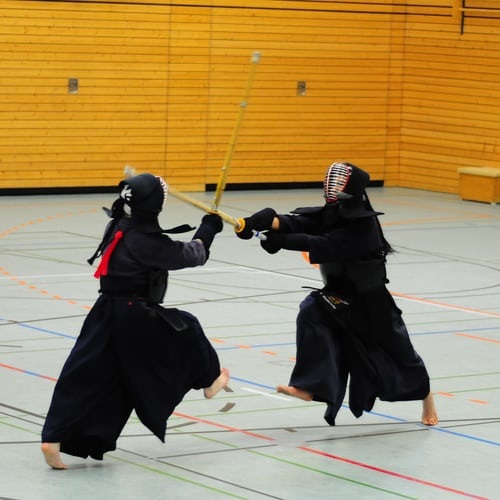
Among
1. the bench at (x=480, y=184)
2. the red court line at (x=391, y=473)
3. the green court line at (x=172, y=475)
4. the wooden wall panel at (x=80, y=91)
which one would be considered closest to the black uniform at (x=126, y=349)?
the green court line at (x=172, y=475)

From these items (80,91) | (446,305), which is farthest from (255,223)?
(80,91)

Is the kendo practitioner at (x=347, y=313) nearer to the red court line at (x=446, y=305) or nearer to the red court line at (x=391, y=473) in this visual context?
the red court line at (x=391, y=473)

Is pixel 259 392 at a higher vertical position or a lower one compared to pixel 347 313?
lower

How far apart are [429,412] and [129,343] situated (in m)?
2.32

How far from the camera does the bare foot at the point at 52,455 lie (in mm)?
7172

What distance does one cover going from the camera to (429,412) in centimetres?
856

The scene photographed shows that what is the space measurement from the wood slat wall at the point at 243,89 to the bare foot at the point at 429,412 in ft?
44.7

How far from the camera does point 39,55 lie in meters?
21.0

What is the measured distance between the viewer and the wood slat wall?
2119cm

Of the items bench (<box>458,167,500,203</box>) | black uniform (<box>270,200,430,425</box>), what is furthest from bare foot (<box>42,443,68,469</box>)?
bench (<box>458,167,500,203</box>)

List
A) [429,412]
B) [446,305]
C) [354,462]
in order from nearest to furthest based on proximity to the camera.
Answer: [354,462] → [429,412] → [446,305]

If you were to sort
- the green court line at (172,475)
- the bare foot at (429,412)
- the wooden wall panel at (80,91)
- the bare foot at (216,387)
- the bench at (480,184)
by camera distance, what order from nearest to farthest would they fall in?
the green court line at (172,475), the bare foot at (216,387), the bare foot at (429,412), the wooden wall panel at (80,91), the bench at (480,184)

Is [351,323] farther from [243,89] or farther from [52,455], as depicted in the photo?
[243,89]

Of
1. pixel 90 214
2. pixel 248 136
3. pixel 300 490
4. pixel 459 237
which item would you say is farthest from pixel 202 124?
pixel 300 490
